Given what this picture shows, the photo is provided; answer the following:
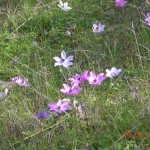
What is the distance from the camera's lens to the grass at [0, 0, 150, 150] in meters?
2.66

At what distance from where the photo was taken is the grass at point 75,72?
8.74 ft

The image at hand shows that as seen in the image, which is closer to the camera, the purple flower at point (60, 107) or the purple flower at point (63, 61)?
the purple flower at point (60, 107)

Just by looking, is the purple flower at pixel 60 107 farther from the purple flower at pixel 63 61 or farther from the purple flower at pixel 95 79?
the purple flower at pixel 63 61

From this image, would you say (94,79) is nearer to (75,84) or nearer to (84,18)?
(75,84)

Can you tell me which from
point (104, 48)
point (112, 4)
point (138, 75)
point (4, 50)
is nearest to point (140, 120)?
point (138, 75)

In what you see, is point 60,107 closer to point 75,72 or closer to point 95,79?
point 95,79

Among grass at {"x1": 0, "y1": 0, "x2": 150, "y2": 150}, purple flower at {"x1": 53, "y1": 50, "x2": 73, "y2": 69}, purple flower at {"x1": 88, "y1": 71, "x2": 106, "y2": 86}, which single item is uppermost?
purple flower at {"x1": 88, "y1": 71, "x2": 106, "y2": 86}

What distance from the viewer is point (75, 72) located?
350cm

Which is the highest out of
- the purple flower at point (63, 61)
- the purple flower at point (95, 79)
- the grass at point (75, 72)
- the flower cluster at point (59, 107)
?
the purple flower at point (95, 79)

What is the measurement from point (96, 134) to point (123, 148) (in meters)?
0.19

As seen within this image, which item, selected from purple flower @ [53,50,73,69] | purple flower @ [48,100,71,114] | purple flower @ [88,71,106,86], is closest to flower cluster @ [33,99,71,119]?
purple flower @ [48,100,71,114]

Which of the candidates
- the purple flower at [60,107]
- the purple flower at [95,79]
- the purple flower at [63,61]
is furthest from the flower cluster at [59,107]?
the purple flower at [63,61]

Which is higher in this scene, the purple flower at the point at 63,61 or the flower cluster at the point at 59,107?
the purple flower at the point at 63,61

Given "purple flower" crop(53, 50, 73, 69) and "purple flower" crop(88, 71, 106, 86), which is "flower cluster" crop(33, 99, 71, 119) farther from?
"purple flower" crop(53, 50, 73, 69)
